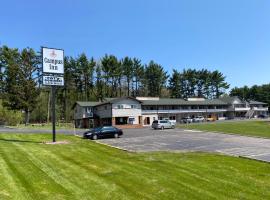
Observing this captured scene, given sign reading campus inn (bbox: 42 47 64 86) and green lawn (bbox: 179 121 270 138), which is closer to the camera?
sign reading campus inn (bbox: 42 47 64 86)


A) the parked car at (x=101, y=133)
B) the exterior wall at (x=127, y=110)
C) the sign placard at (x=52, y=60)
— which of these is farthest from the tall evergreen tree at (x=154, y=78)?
the sign placard at (x=52, y=60)

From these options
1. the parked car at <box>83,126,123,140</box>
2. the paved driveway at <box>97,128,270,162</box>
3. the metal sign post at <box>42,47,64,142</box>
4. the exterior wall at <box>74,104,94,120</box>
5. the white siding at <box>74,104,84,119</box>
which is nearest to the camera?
the paved driveway at <box>97,128,270,162</box>

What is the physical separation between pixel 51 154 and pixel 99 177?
7.22 metres

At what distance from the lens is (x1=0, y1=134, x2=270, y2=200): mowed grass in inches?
395

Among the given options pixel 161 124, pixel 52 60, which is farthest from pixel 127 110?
pixel 52 60

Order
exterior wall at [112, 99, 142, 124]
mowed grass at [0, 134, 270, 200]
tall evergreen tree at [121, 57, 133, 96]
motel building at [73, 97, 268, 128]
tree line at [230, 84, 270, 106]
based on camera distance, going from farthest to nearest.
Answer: tree line at [230, 84, 270, 106] → tall evergreen tree at [121, 57, 133, 96] → motel building at [73, 97, 268, 128] → exterior wall at [112, 99, 142, 124] → mowed grass at [0, 134, 270, 200]

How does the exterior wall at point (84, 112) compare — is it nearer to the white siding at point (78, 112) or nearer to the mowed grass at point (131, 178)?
the white siding at point (78, 112)

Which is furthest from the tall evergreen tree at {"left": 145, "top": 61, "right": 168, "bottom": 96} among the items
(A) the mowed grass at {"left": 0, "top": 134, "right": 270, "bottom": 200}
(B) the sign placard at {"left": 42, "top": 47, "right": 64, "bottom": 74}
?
(A) the mowed grass at {"left": 0, "top": 134, "right": 270, "bottom": 200}

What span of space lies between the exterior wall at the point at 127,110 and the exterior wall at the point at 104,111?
110 centimetres

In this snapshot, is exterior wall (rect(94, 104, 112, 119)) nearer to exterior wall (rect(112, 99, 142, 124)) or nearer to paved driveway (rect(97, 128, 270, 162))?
exterior wall (rect(112, 99, 142, 124))

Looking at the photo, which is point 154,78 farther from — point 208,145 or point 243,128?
point 208,145

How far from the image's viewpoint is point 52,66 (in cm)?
2831

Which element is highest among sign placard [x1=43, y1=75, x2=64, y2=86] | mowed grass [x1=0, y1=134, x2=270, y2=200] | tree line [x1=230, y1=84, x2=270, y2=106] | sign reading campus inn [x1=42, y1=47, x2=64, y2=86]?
tree line [x1=230, y1=84, x2=270, y2=106]

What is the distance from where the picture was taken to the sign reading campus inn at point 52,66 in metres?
27.8
